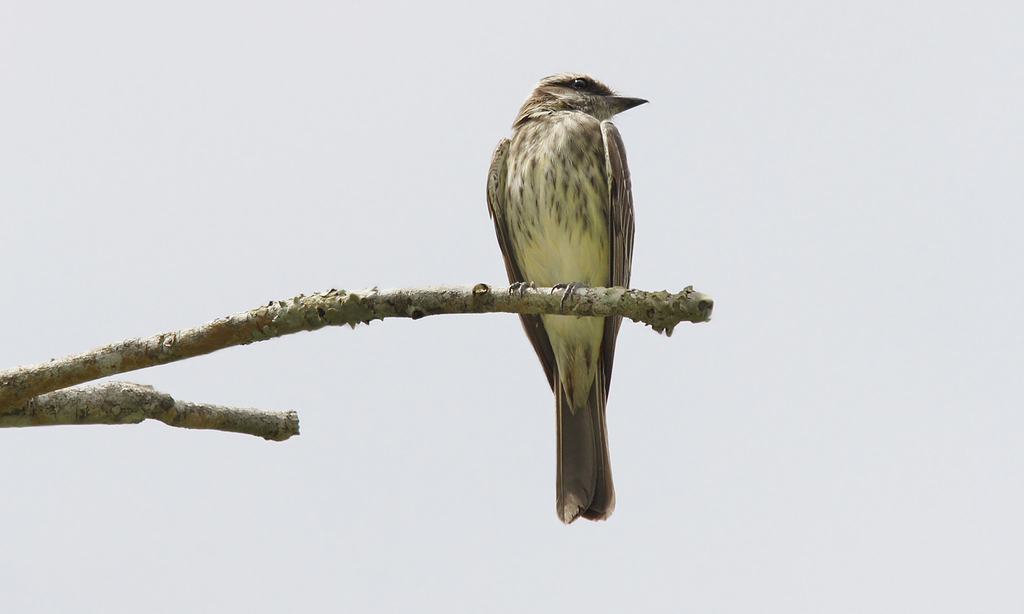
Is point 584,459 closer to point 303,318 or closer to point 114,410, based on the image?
point 303,318

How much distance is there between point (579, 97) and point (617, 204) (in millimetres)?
1749

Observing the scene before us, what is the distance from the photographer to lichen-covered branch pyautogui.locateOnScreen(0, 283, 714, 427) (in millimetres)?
3438

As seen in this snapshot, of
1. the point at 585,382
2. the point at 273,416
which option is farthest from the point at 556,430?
the point at 273,416

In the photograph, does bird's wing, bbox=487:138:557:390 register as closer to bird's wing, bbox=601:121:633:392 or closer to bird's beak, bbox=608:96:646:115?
bird's wing, bbox=601:121:633:392

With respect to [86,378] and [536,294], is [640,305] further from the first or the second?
[86,378]

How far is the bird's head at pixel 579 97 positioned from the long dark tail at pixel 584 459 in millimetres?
2385

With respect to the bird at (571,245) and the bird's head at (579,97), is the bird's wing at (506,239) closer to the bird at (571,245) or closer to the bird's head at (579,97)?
the bird at (571,245)

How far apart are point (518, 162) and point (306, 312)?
3.23 meters

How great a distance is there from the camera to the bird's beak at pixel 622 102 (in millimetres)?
7527

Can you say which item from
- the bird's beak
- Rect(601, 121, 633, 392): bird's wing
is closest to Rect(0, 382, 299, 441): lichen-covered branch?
Rect(601, 121, 633, 392): bird's wing

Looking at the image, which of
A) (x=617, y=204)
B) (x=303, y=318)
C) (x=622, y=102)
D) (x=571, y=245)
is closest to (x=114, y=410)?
(x=303, y=318)

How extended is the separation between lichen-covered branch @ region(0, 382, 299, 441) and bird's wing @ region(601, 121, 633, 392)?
321 cm

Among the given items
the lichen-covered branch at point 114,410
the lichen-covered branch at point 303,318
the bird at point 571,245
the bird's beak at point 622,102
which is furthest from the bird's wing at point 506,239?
the lichen-covered branch at point 114,410

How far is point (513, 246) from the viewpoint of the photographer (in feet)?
21.8
